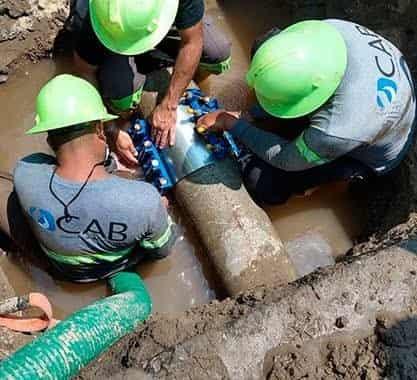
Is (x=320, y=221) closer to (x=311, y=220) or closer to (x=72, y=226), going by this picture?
(x=311, y=220)

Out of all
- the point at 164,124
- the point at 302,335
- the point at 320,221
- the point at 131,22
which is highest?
the point at 131,22

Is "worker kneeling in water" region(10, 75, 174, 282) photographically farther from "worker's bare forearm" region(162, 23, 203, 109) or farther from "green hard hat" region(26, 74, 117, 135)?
"worker's bare forearm" region(162, 23, 203, 109)

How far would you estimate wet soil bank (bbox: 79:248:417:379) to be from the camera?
10.5 feet

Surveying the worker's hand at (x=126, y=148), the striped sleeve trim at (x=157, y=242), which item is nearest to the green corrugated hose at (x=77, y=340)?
the striped sleeve trim at (x=157, y=242)

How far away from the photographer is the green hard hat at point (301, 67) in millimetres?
3719

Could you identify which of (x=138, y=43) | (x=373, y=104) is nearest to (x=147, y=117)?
(x=138, y=43)

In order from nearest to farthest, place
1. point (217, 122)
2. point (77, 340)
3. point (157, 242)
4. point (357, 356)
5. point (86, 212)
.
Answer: point (357, 356)
point (77, 340)
point (86, 212)
point (157, 242)
point (217, 122)

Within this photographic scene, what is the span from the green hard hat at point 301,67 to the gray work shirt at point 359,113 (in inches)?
3.4

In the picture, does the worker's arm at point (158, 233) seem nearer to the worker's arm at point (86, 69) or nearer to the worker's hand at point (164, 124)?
the worker's hand at point (164, 124)

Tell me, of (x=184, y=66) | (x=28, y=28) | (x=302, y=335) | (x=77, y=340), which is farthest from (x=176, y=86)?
(x=302, y=335)

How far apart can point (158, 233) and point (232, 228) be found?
0.42 m

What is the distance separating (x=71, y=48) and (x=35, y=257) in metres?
1.60

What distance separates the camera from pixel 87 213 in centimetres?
385

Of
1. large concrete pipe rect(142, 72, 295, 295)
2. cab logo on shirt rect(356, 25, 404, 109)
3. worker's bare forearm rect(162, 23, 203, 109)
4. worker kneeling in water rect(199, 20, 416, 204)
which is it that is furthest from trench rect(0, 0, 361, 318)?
cab logo on shirt rect(356, 25, 404, 109)
